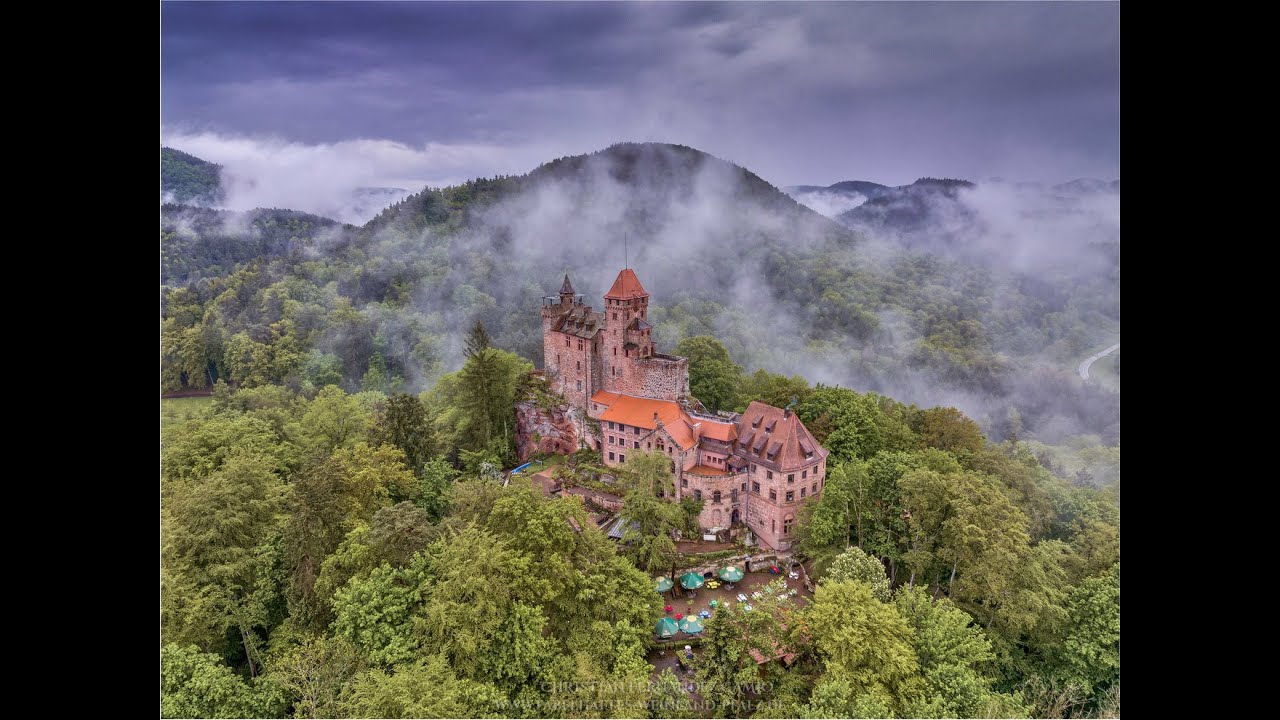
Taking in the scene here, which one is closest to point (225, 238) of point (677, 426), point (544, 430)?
point (544, 430)

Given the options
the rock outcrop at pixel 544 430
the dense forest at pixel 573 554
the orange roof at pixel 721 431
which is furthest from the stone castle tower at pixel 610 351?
the orange roof at pixel 721 431

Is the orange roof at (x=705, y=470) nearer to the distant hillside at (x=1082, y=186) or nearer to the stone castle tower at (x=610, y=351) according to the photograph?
the stone castle tower at (x=610, y=351)

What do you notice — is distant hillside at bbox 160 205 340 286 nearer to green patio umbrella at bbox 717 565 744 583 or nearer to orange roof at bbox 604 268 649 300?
orange roof at bbox 604 268 649 300

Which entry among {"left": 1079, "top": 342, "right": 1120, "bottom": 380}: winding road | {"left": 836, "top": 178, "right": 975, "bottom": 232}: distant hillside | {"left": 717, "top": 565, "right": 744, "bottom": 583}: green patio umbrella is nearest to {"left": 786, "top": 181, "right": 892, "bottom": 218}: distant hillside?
{"left": 836, "top": 178, "right": 975, "bottom": 232}: distant hillside

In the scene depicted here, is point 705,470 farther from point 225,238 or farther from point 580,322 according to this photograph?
point 225,238

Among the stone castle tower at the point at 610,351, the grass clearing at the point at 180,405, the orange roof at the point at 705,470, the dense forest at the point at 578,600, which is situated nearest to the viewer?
the dense forest at the point at 578,600

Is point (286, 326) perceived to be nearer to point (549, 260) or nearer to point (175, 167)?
point (175, 167)
